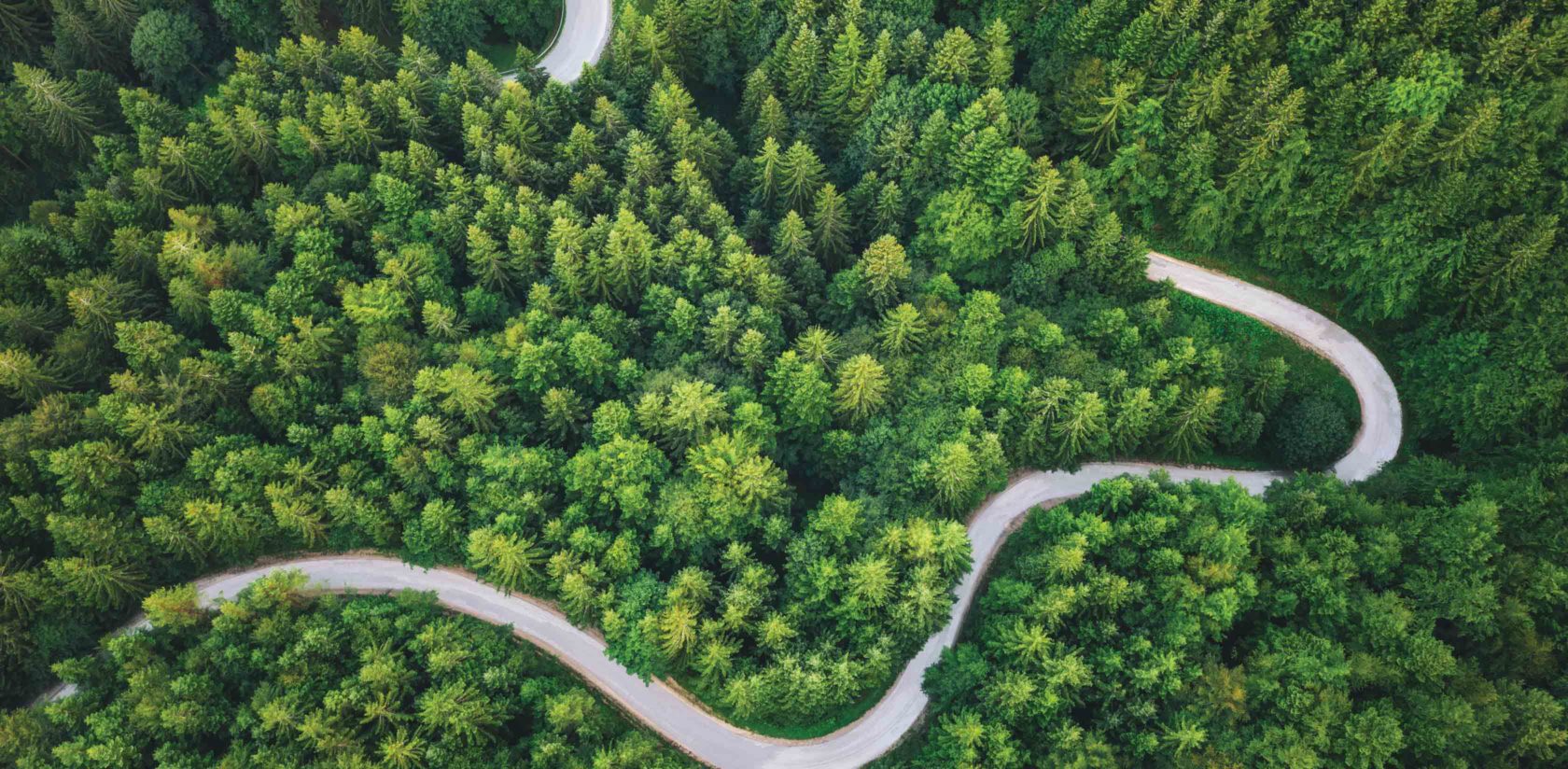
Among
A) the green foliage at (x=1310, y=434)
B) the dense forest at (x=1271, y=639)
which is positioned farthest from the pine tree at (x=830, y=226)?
the green foliage at (x=1310, y=434)

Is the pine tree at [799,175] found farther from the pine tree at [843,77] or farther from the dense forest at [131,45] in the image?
the dense forest at [131,45]

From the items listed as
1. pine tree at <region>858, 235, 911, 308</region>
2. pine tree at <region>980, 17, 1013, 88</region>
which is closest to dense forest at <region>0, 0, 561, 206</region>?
pine tree at <region>858, 235, 911, 308</region>

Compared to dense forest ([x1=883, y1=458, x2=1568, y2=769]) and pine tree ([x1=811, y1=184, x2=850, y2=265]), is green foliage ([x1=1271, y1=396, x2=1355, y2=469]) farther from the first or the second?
pine tree ([x1=811, y1=184, x2=850, y2=265])

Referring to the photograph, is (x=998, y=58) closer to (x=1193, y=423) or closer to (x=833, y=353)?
(x=833, y=353)

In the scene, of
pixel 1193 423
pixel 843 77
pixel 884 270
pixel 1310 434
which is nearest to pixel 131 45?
pixel 843 77

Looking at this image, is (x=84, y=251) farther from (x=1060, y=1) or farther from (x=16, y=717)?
(x=1060, y=1)

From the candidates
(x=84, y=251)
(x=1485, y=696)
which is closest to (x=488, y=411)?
(x=84, y=251)

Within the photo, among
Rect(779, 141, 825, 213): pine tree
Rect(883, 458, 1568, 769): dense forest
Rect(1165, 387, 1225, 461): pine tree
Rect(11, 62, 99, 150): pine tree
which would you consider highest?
Rect(11, 62, 99, 150): pine tree
